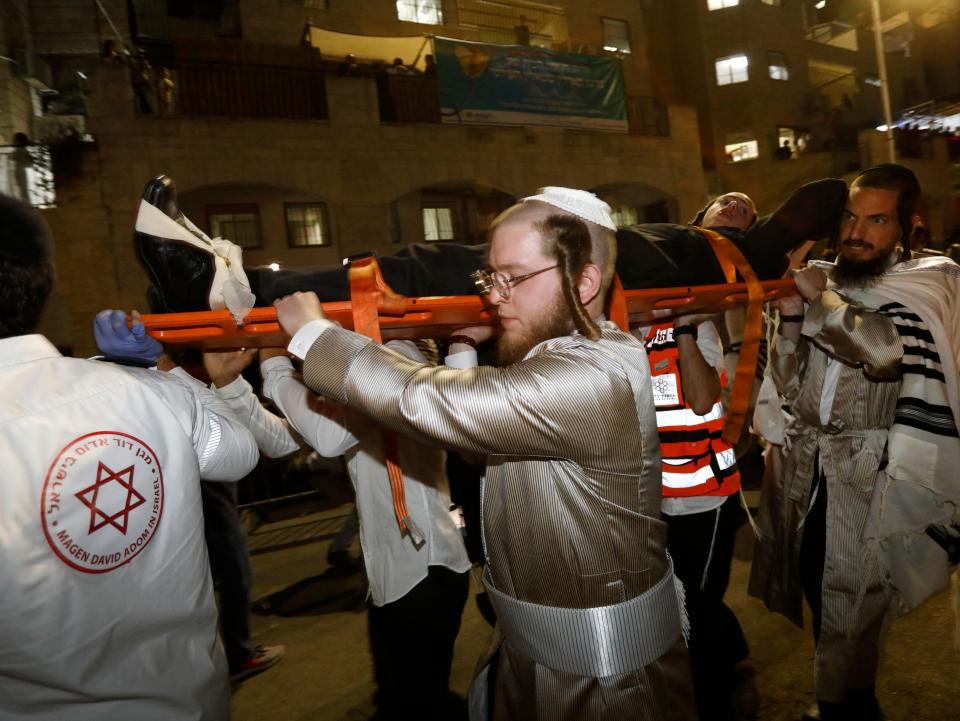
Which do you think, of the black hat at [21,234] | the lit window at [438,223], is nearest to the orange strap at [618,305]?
the black hat at [21,234]

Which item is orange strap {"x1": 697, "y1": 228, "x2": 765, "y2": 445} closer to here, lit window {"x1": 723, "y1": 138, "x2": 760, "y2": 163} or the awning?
the awning

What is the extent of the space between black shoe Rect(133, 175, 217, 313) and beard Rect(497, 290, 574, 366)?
0.83 m

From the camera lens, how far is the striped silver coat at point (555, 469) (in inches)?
49.8

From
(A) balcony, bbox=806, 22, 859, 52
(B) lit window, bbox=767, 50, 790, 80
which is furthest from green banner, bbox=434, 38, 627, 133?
(A) balcony, bbox=806, 22, 859, 52

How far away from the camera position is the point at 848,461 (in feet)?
8.20

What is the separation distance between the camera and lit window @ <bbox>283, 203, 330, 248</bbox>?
11.1 meters

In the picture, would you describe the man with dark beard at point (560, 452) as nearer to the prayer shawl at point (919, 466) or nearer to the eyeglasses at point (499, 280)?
the eyeglasses at point (499, 280)

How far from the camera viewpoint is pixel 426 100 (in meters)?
11.2

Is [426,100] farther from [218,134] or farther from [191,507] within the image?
[191,507]

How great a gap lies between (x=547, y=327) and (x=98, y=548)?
1174mm

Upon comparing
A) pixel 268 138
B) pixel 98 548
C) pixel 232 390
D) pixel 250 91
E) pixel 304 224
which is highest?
pixel 250 91

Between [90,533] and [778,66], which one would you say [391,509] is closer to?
[90,533]

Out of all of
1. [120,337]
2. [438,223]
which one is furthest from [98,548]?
[438,223]

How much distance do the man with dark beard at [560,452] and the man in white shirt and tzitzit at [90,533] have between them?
46cm
